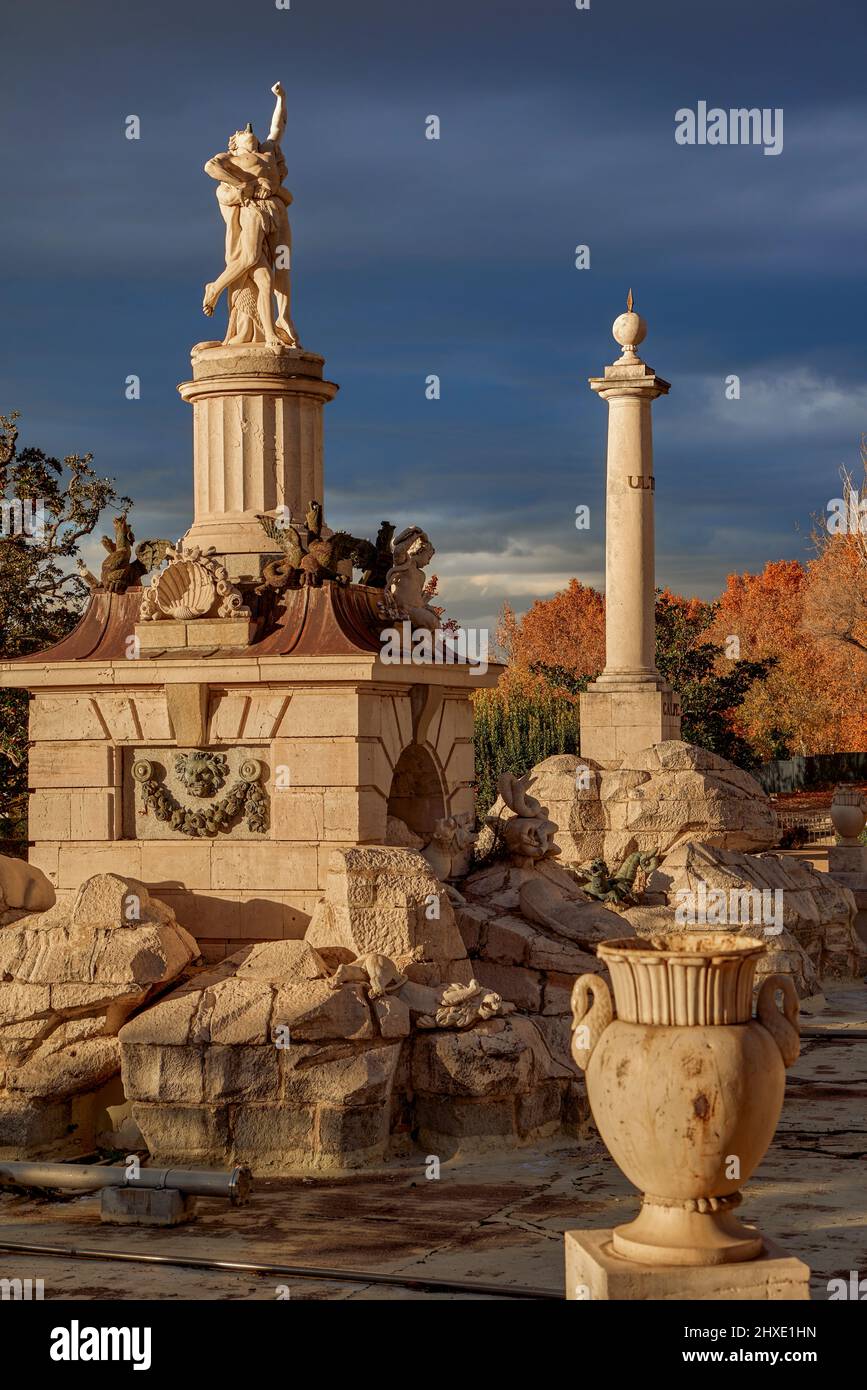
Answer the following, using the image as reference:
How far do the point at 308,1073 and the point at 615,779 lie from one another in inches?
447

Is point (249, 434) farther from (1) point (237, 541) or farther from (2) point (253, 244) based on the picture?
(2) point (253, 244)

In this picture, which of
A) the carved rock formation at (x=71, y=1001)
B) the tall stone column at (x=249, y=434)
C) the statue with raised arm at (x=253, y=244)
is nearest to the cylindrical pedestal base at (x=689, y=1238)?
the carved rock formation at (x=71, y=1001)

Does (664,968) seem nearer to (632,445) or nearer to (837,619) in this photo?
(632,445)

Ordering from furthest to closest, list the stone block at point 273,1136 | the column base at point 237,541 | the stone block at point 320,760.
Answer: the column base at point 237,541
the stone block at point 320,760
the stone block at point 273,1136

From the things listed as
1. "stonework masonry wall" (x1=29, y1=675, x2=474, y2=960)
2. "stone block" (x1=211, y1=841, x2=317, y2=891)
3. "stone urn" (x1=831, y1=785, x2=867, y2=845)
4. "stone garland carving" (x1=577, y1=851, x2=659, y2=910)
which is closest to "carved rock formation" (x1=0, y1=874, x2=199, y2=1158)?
"stonework masonry wall" (x1=29, y1=675, x2=474, y2=960)

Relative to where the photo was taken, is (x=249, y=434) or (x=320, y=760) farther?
(x=249, y=434)

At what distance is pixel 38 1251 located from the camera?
9992 mm

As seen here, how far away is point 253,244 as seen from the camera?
16016 millimetres

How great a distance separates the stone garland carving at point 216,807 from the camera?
14.1 metres

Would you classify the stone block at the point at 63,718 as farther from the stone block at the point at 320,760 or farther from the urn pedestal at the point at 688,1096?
the urn pedestal at the point at 688,1096

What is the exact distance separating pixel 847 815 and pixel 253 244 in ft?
42.3

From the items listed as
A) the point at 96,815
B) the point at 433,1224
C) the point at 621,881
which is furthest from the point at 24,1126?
the point at 621,881

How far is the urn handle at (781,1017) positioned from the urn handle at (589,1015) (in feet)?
2.18

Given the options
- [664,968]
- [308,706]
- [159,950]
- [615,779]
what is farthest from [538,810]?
[664,968]
